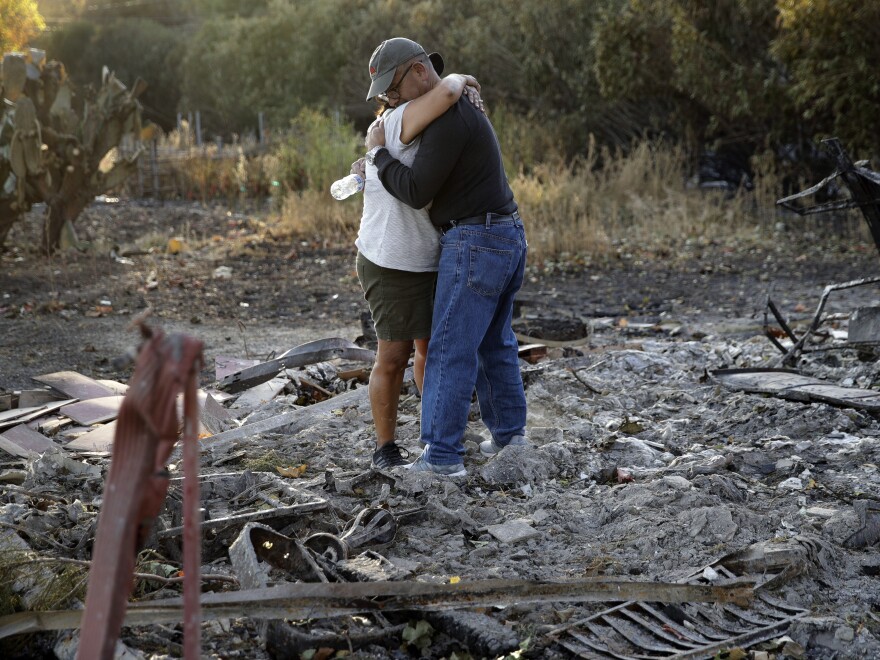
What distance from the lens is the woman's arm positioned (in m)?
3.72

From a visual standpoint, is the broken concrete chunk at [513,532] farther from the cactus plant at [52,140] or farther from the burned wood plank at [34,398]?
the cactus plant at [52,140]

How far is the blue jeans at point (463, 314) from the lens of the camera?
400 centimetres

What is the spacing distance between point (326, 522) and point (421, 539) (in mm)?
378

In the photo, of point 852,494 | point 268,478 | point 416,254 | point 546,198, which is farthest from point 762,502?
point 546,198

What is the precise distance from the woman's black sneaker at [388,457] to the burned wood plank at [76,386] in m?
2.27

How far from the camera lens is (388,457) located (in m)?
4.43

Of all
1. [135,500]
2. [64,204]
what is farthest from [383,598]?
[64,204]

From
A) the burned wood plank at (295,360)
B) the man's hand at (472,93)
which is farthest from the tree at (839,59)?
the man's hand at (472,93)

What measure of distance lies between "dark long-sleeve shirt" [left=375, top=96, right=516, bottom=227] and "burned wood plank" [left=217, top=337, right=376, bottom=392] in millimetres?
2387

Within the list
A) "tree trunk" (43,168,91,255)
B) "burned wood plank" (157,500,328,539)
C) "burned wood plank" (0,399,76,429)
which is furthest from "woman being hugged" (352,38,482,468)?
"tree trunk" (43,168,91,255)

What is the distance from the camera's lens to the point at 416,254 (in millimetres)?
4078

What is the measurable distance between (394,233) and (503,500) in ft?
4.16

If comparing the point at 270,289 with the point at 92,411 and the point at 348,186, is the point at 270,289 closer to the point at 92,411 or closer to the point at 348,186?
the point at 92,411

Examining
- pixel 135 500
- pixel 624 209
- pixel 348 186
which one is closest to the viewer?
pixel 135 500
